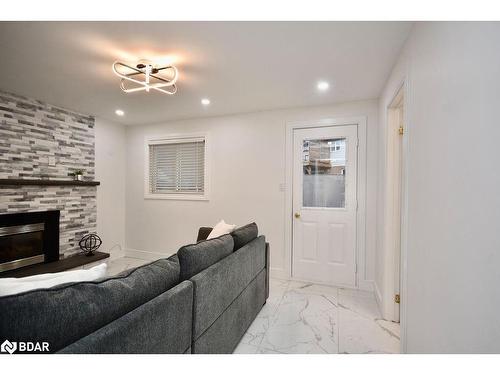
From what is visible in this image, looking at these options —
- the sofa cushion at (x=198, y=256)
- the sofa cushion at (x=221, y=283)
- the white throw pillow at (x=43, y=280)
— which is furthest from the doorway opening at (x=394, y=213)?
the white throw pillow at (x=43, y=280)

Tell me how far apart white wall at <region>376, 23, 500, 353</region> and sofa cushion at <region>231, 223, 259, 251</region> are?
128 cm

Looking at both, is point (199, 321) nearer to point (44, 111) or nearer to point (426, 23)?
point (426, 23)

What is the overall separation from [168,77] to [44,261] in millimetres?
3050

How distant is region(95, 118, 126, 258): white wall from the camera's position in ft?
14.1

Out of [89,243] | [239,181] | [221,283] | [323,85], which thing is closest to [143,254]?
[89,243]

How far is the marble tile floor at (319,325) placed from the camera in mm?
2055

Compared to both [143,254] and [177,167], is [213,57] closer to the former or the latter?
[177,167]

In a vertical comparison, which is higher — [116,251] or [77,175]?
[77,175]

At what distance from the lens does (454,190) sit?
1.07 meters

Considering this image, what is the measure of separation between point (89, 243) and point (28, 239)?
81 cm

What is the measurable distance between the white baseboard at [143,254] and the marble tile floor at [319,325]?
2257 mm

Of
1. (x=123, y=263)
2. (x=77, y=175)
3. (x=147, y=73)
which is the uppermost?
(x=147, y=73)

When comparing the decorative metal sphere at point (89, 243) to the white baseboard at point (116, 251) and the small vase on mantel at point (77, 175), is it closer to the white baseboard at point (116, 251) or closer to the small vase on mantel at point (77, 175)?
the white baseboard at point (116, 251)

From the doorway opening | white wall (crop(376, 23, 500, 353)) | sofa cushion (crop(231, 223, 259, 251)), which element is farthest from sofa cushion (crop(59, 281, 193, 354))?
the doorway opening
